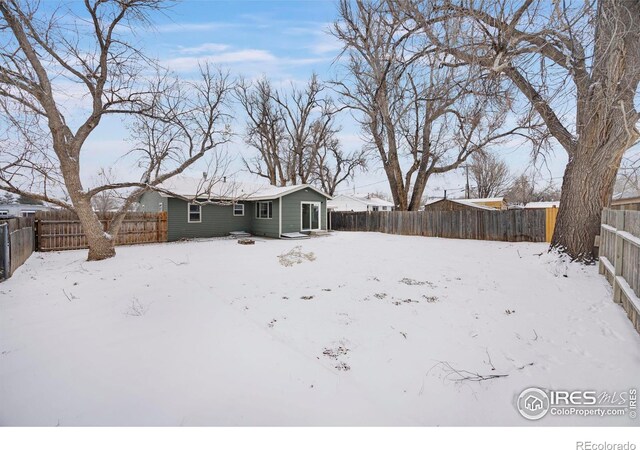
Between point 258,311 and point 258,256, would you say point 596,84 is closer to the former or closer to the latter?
point 258,311

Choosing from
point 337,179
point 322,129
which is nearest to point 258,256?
point 322,129

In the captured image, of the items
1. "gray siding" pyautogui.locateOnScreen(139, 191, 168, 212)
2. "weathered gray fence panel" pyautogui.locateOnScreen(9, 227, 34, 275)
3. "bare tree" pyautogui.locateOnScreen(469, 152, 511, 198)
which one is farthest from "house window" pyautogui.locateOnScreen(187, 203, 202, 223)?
"bare tree" pyautogui.locateOnScreen(469, 152, 511, 198)

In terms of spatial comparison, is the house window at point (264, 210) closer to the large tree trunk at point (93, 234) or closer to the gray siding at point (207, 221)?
the gray siding at point (207, 221)

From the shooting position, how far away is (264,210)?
16.0 meters

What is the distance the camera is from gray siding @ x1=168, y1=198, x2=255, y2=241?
1375 cm

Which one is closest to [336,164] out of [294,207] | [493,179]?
[294,207]

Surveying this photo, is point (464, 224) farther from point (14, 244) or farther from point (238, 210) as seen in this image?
point (14, 244)

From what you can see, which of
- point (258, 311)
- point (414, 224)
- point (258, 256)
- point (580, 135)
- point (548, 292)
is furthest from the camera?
point (414, 224)

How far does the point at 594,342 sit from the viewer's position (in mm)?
2959

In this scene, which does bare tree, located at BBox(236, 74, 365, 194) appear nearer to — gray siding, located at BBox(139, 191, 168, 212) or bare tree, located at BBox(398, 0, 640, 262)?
gray siding, located at BBox(139, 191, 168, 212)

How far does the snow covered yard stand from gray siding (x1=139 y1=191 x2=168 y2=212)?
843 centimetres

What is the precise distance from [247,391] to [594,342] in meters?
3.36

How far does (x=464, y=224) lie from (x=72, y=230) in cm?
1579

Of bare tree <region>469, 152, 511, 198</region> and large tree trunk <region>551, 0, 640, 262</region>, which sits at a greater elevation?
bare tree <region>469, 152, 511, 198</region>
